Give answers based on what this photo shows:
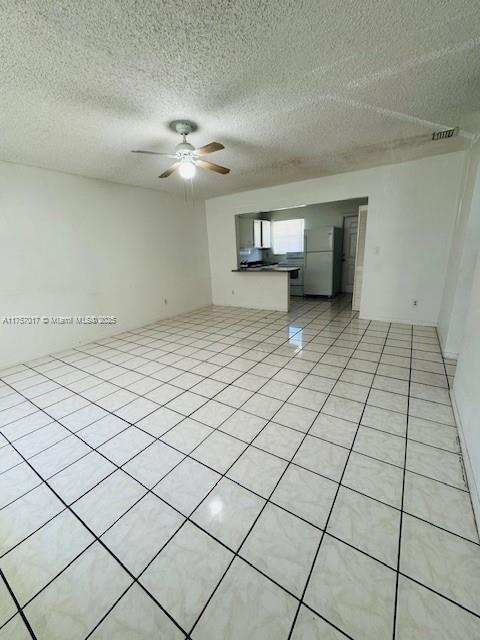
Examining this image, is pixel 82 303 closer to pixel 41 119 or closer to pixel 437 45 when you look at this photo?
pixel 41 119

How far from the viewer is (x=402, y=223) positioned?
3.95m

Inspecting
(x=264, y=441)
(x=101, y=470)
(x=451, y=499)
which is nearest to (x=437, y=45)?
(x=451, y=499)

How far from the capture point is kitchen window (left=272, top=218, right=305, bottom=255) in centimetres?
701

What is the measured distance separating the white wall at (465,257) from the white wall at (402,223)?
0.50 m

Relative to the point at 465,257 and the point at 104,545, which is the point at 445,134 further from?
the point at 104,545

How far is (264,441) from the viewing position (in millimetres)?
1846

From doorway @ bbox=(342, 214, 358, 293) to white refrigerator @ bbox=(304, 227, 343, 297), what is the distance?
0.21m

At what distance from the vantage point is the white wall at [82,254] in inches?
126

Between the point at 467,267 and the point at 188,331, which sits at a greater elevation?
the point at 467,267

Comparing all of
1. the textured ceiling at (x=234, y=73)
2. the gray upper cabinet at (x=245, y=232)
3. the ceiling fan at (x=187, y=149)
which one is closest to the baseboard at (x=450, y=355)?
the textured ceiling at (x=234, y=73)

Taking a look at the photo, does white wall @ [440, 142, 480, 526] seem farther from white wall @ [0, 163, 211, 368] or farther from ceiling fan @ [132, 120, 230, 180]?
white wall @ [0, 163, 211, 368]

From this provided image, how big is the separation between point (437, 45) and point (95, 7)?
1.95 m

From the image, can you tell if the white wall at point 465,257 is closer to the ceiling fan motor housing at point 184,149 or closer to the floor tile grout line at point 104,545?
the ceiling fan motor housing at point 184,149

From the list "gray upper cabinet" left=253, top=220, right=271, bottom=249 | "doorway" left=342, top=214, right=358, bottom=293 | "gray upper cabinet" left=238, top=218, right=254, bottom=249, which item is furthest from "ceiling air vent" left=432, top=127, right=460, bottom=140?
"gray upper cabinet" left=253, top=220, right=271, bottom=249
